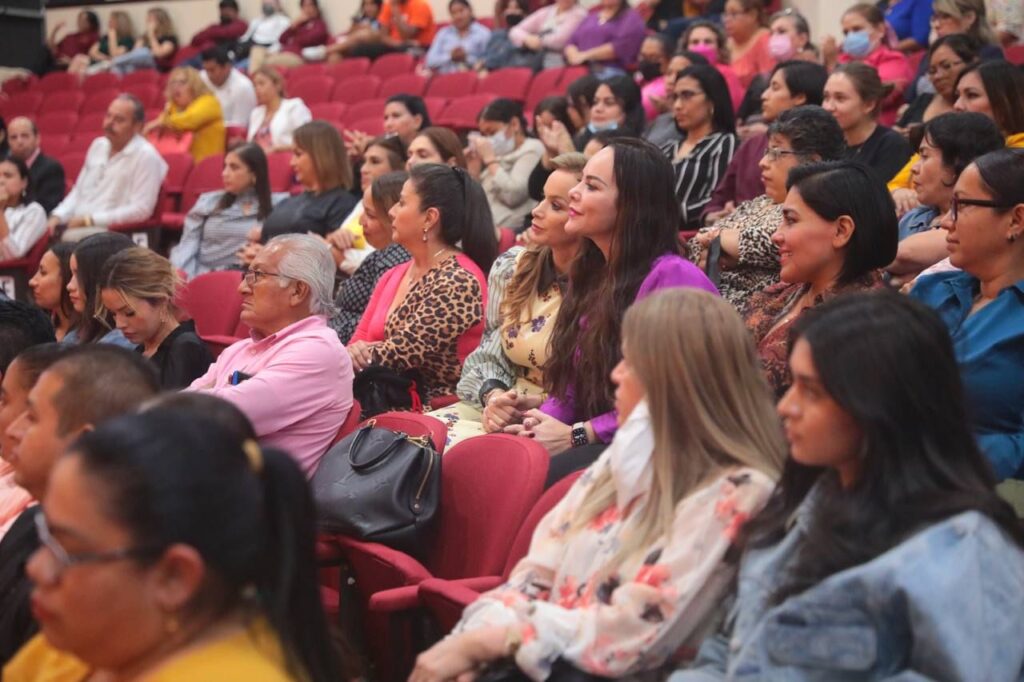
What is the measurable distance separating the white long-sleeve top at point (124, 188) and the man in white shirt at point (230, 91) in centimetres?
187

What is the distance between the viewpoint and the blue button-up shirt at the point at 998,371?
2.46 meters

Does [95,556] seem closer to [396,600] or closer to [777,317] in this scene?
[396,600]

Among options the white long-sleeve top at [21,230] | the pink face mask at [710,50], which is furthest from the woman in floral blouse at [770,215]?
the white long-sleeve top at [21,230]

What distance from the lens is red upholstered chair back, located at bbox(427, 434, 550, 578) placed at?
2619mm


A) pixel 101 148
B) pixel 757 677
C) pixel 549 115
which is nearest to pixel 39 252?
pixel 101 148

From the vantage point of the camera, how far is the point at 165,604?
150 cm

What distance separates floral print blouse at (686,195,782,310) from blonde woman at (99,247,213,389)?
1.47 m

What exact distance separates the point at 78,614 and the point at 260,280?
1.97m

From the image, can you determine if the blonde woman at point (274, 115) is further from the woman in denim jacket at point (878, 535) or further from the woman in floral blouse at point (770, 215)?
the woman in denim jacket at point (878, 535)

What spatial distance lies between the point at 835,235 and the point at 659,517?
116 cm

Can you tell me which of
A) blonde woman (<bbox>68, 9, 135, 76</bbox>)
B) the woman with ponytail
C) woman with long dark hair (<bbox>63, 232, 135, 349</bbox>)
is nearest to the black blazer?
woman with long dark hair (<bbox>63, 232, 135, 349</bbox>)

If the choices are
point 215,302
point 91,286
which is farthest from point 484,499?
point 215,302

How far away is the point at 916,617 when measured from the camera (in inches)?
65.4

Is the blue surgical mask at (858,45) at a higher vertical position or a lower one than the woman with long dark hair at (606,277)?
lower
